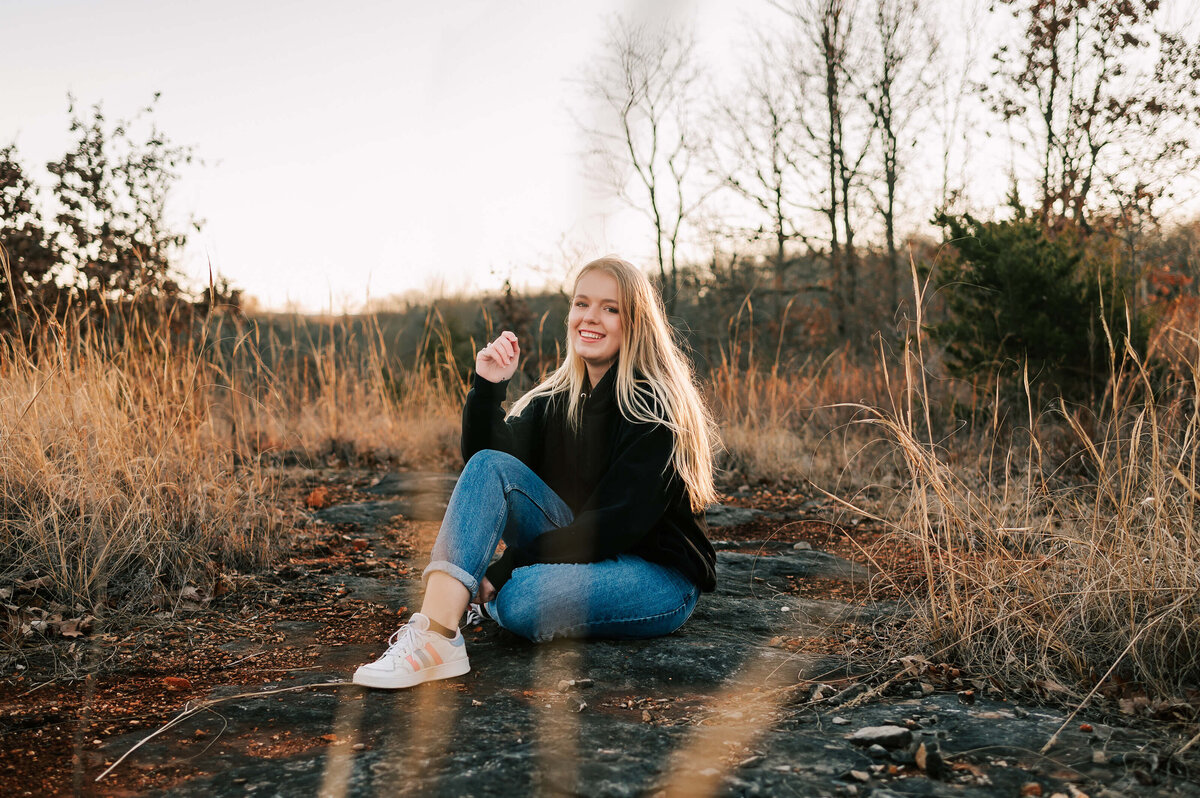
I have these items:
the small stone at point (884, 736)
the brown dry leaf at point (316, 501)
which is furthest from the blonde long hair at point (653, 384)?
the brown dry leaf at point (316, 501)

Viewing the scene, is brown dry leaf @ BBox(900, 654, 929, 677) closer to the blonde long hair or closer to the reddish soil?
the reddish soil

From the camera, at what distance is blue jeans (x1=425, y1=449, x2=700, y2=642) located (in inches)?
88.4

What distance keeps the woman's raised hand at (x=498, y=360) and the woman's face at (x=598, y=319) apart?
208 millimetres

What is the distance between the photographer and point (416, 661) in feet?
6.83

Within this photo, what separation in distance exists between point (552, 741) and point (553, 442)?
1.14 m

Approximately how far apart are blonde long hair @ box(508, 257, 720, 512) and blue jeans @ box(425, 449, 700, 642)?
0.89 feet

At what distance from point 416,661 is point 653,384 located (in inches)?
39.5

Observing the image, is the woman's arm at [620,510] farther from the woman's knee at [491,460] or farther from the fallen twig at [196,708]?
the fallen twig at [196,708]

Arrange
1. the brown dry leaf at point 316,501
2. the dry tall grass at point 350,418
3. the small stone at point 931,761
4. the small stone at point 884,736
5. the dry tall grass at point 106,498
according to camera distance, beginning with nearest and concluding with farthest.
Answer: the small stone at point 931,761, the small stone at point 884,736, the dry tall grass at point 106,498, the brown dry leaf at point 316,501, the dry tall grass at point 350,418

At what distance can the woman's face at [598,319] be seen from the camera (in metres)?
2.51

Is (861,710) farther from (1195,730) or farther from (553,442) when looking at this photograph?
(553,442)

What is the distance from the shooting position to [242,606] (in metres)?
2.89

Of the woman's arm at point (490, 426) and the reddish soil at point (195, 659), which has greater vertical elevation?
the woman's arm at point (490, 426)

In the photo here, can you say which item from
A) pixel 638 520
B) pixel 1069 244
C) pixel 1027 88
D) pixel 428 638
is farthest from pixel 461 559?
pixel 1027 88
